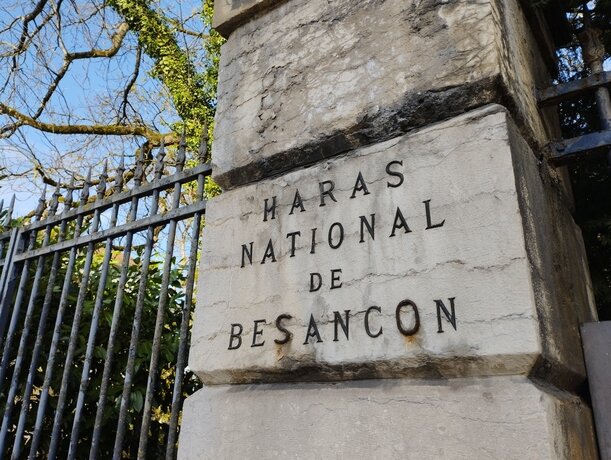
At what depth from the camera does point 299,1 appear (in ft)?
6.22

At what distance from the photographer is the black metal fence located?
6.88ft

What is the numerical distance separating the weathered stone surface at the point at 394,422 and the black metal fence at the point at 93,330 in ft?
1.49

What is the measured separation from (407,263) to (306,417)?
1.60ft

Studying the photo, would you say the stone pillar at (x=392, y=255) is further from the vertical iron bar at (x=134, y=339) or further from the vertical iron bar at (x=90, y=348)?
the vertical iron bar at (x=90, y=348)

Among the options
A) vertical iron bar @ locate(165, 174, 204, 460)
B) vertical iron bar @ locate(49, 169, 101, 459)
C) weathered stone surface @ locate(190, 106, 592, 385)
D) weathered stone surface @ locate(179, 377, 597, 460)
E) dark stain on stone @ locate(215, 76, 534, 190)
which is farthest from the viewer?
vertical iron bar @ locate(49, 169, 101, 459)

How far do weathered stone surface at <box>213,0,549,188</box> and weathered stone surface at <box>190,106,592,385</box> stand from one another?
84 millimetres

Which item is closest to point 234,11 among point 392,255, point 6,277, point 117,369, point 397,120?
point 397,120

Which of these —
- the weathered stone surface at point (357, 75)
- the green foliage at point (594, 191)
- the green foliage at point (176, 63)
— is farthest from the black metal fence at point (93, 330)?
the green foliage at point (176, 63)

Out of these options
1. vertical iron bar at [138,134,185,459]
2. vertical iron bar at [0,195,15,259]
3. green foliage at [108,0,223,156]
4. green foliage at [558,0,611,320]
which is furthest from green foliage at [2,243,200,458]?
Result: green foliage at [108,0,223,156]

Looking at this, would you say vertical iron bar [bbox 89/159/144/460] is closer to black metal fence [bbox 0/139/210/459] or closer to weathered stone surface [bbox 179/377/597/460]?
black metal fence [bbox 0/139/210/459]

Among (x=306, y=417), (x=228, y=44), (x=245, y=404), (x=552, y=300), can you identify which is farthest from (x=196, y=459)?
(x=228, y=44)

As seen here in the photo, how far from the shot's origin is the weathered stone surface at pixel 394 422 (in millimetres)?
1069

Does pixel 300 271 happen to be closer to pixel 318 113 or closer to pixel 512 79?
pixel 318 113

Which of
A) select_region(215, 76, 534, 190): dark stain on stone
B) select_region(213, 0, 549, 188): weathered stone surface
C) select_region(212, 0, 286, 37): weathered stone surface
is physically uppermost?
select_region(212, 0, 286, 37): weathered stone surface
